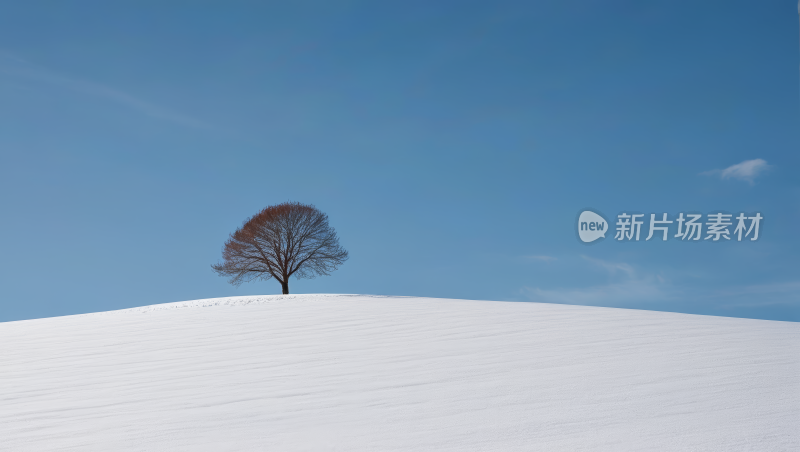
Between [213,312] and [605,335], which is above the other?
[213,312]

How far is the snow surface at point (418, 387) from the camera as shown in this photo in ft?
12.4

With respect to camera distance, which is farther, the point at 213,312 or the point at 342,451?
the point at 213,312

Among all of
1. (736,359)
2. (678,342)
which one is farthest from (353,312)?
(736,359)

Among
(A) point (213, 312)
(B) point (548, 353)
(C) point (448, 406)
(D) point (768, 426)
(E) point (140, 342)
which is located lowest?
(D) point (768, 426)

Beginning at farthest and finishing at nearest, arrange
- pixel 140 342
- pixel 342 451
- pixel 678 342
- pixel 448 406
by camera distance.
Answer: pixel 140 342 < pixel 678 342 < pixel 448 406 < pixel 342 451

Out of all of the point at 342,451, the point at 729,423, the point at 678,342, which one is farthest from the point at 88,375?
the point at 678,342

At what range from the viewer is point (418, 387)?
491 cm

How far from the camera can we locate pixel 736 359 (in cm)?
560

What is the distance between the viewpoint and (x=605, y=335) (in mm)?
7031

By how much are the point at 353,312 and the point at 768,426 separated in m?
7.30

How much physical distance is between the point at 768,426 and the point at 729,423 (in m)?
0.24

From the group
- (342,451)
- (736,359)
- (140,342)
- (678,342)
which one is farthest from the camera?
(140,342)

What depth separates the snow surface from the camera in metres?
3.78

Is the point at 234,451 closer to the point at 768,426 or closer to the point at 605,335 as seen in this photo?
the point at 768,426
